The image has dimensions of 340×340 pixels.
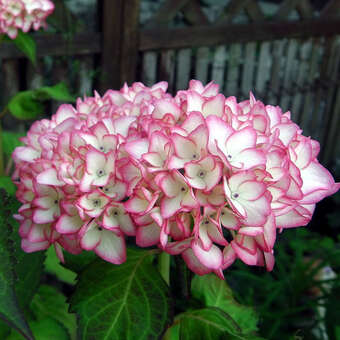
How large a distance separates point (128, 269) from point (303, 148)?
29 cm

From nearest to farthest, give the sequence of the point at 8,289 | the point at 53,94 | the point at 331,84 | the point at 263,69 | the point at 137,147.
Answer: the point at 8,289, the point at 137,147, the point at 53,94, the point at 263,69, the point at 331,84

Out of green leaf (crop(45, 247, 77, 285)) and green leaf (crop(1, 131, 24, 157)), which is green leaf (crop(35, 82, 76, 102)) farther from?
green leaf (crop(45, 247, 77, 285))

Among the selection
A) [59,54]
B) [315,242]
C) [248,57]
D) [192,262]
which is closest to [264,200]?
[192,262]

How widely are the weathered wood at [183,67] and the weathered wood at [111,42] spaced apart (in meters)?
0.42

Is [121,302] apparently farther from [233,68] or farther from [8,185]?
[233,68]

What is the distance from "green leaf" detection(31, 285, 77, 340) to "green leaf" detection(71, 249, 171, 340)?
0.53m

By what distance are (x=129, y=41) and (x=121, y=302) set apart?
161cm

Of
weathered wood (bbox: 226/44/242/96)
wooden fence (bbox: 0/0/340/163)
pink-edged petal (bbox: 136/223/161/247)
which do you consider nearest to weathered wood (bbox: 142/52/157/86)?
wooden fence (bbox: 0/0/340/163)

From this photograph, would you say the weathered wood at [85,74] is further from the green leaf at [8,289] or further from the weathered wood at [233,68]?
the green leaf at [8,289]

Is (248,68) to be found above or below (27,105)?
below

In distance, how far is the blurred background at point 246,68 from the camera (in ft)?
6.08

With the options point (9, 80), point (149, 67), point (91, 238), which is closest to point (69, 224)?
point (91, 238)

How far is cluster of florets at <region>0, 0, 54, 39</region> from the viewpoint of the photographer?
1.25 meters

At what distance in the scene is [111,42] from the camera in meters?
2.02
